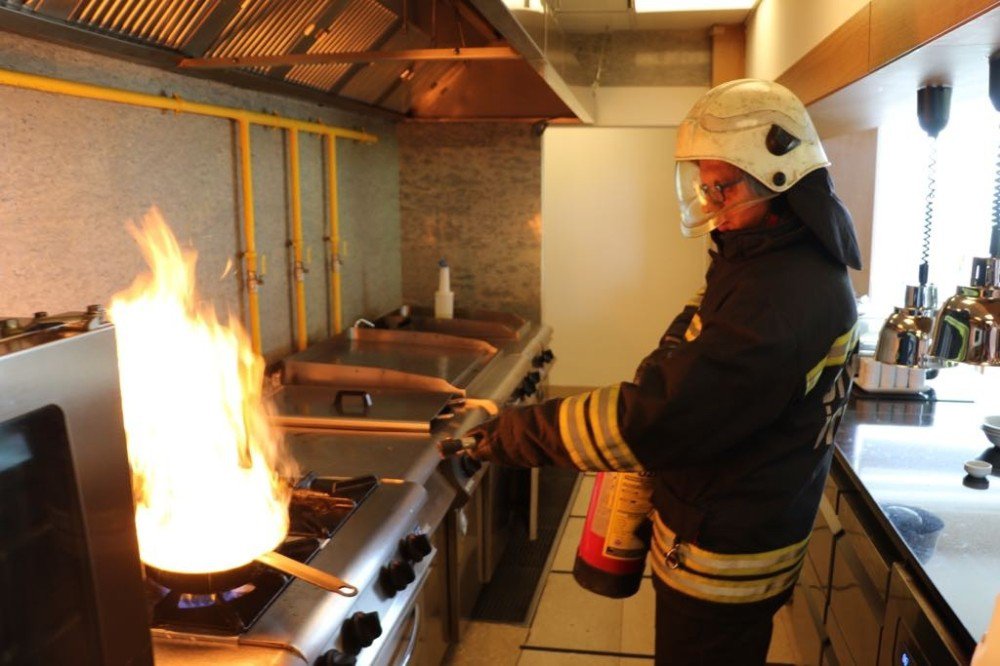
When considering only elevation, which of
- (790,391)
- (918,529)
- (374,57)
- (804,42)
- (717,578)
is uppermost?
(804,42)

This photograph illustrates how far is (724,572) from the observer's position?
1.58 metres

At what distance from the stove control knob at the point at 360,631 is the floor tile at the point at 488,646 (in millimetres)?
1251

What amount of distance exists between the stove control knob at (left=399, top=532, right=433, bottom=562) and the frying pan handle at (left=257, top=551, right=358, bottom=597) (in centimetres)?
31

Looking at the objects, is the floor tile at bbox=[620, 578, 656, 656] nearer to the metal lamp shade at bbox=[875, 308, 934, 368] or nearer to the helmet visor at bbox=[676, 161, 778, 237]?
the metal lamp shade at bbox=[875, 308, 934, 368]

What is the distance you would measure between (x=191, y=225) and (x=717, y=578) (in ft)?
4.88

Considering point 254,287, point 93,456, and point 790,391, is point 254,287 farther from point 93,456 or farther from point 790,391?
point 93,456

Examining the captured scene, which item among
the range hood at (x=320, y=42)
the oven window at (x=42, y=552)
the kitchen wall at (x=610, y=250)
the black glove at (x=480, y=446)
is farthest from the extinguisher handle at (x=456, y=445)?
the kitchen wall at (x=610, y=250)

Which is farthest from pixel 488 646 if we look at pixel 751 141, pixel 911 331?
pixel 751 141

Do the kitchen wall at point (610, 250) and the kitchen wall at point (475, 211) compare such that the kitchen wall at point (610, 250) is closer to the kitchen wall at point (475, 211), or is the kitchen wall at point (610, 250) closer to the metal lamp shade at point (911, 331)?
the kitchen wall at point (475, 211)

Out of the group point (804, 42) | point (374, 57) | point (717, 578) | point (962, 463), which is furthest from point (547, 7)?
point (962, 463)

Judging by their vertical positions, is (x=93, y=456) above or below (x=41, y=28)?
below

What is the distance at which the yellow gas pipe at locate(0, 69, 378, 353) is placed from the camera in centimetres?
157

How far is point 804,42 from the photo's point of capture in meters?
2.45

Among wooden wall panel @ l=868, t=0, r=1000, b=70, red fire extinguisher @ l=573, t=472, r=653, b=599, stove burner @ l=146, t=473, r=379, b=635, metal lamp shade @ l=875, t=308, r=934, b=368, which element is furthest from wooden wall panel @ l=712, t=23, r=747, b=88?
stove burner @ l=146, t=473, r=379, b=635
